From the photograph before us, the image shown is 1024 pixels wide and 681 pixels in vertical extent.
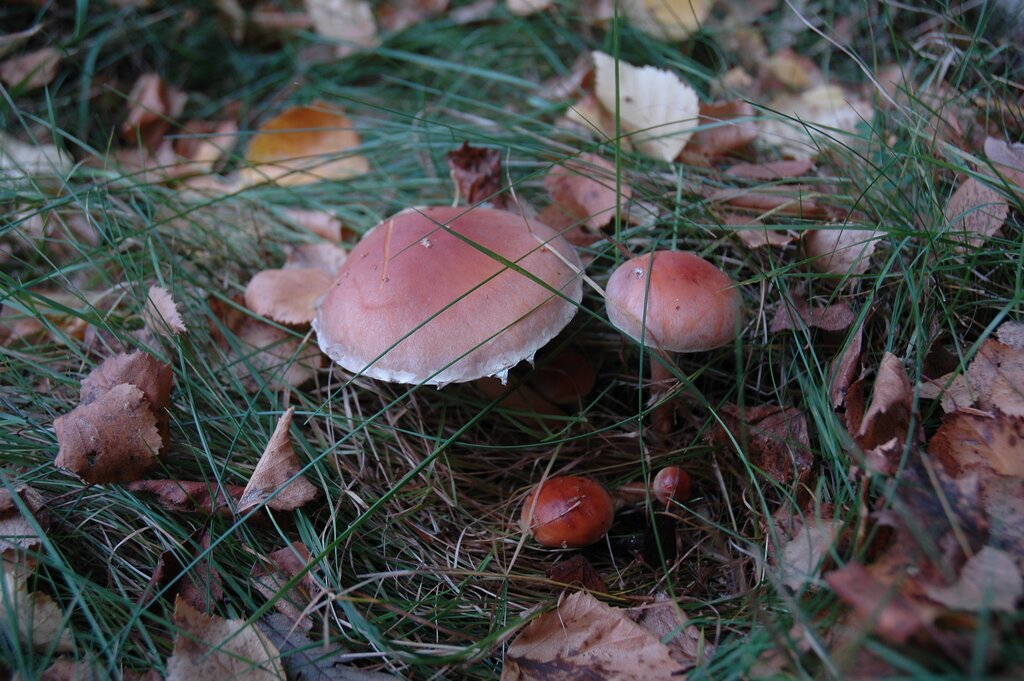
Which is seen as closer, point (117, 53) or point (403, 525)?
point (403, 525)

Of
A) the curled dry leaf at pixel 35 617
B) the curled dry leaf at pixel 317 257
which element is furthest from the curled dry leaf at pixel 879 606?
the curled dry leaf at pixel 317 257

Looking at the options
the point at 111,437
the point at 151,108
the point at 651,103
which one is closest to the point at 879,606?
the point at 111,437

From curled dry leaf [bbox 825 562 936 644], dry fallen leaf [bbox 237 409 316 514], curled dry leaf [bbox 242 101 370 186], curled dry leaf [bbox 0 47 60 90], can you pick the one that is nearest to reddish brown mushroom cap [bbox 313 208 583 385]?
dry fallen leaf [bbox 237 409 316 514]

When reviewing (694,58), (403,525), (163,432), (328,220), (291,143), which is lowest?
(403,525)

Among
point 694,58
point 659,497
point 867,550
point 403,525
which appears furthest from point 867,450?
point 694,58

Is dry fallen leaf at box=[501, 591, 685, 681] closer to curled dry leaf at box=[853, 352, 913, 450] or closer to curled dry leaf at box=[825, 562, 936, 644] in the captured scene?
curled dry leaf at box=[825, 562, 936, 644]

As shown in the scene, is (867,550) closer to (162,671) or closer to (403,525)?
(403,525)
